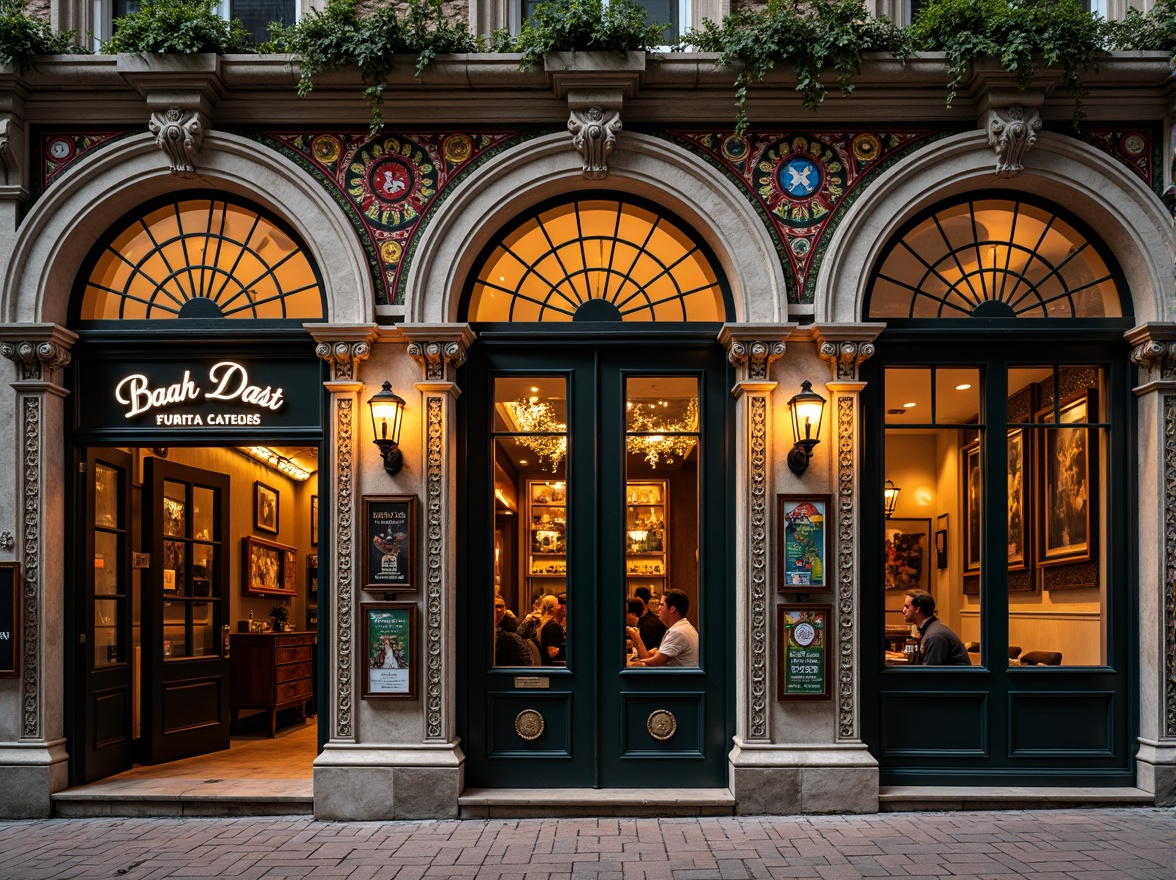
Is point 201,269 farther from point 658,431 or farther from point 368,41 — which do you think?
point 658,431

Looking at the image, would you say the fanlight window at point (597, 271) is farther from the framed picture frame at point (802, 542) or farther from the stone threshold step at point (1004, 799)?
the stone threshold step at point (1004, 799)

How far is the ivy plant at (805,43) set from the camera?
9062 millimetres

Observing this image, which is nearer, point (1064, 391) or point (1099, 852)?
point (1099, 852)

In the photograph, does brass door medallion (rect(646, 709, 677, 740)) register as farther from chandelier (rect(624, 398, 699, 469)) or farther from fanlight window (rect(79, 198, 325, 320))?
fanlight window (rect(79, 198, 325, 320))

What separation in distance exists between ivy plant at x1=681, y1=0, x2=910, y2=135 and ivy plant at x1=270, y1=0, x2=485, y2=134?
2.19m

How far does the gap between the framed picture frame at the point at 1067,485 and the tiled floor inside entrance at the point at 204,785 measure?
652 cm

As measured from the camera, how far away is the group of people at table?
9461 millimetres

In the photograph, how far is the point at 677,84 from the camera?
9398 mm

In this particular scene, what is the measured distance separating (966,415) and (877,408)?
0.77 metres

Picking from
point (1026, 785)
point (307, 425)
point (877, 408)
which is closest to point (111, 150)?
point (307, 425)

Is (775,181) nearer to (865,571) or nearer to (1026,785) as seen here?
(865,571)

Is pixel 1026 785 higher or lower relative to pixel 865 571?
lower

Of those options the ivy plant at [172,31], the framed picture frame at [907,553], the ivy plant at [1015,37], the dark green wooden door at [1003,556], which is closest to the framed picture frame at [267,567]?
the ivy plant at [172,31]

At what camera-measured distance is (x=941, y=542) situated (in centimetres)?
959
